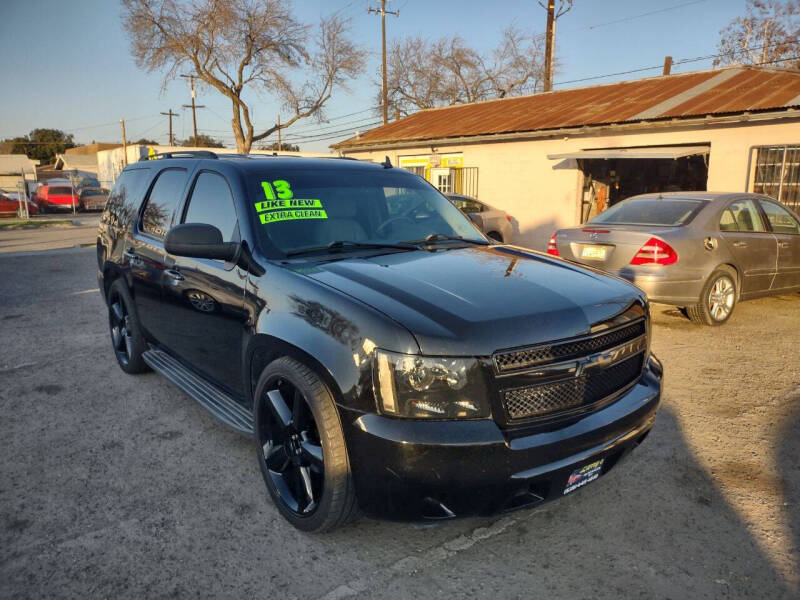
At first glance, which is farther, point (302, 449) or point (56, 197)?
point (56, 197)

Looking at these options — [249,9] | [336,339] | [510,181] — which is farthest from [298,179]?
[249,9]

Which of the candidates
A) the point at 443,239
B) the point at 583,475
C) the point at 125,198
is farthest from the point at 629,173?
the point at 583,475

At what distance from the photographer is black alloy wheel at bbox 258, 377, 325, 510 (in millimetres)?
2658

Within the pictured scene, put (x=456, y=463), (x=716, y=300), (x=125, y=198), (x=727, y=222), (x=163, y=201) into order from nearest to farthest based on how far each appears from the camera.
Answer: (x=456, y=463) < (x=163, y=201) < (x=125, y=198) < (x=716, y=300) < (x=727, y=222)

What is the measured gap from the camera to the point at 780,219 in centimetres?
767

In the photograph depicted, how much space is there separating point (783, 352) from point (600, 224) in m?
2.46

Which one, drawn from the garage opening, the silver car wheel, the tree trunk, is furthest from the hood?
the tree trunk

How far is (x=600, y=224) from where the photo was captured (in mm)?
7258

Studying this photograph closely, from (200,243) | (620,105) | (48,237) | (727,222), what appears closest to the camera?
(200,243)

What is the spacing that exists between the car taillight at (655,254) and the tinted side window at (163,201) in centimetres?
486

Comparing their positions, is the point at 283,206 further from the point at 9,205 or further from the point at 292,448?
the point at 9,205

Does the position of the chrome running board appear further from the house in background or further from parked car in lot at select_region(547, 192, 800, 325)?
the house in background

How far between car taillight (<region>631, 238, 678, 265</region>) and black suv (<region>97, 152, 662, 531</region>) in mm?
3276

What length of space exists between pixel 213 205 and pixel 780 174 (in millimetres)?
11856
